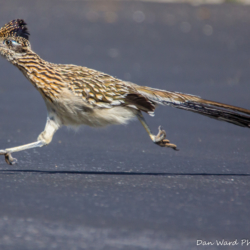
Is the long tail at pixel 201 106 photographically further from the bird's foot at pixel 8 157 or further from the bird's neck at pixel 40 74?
the bird's foot at pixel 8 157

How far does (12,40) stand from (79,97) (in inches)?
39.3

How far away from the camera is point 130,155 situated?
23.4 feet

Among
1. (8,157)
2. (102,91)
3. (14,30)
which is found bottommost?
(8,157)

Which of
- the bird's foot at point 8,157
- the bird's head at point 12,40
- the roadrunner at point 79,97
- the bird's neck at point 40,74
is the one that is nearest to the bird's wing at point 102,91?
the roadrunner at point 79,97

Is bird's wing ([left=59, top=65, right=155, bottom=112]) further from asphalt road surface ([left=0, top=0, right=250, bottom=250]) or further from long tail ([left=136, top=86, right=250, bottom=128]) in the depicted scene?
asphalt road surface ([left=0, top=0, right=250, bottom=250])

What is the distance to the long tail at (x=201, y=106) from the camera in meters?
6.28

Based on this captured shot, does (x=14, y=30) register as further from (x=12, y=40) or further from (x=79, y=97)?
(x=79, y=97)

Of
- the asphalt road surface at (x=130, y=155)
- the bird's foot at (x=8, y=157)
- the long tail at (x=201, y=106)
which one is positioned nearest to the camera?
Answer: the asphalt road surface at (x=130, y=155)

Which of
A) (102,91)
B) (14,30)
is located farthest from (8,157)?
(14,30)

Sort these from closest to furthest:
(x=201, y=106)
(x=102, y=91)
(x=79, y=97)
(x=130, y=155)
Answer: (x=79, y=97) → (x=102, y=91) → (x=201, y=106) → (x=130, y=155)

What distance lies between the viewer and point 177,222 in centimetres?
454

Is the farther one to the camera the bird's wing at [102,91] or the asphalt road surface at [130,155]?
the bird's wing at [102,91]

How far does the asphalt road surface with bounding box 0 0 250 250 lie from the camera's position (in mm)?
4387

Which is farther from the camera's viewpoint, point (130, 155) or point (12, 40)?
point (130, 155)
